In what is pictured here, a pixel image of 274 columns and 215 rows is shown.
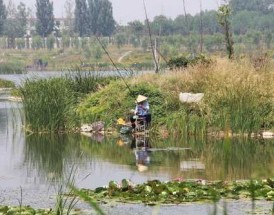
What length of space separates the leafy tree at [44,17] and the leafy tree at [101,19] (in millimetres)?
6093

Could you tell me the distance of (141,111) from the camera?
2203 centimetres

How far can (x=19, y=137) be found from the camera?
894 inches

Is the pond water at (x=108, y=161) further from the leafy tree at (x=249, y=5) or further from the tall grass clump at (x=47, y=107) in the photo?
the leafy tree at (x=249, y=5)

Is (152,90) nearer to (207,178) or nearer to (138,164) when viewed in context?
(138,164)

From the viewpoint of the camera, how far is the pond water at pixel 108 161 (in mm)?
14344

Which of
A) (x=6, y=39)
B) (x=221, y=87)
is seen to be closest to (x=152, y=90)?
(x=221, y=87)

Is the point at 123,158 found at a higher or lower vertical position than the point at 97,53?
higher

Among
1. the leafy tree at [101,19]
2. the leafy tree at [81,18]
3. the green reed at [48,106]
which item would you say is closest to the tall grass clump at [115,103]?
the green reed at [48,106]

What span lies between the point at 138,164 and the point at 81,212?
5764 millimetres

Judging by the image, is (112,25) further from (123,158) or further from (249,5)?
(123,158)

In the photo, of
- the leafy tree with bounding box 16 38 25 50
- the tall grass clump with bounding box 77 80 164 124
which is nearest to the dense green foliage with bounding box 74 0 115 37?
the leafy tree with bounding box 16 38 25 50

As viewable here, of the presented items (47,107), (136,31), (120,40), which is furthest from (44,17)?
(47,107)

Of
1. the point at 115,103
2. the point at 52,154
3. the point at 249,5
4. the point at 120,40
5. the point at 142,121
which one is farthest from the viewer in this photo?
the point at 249,5

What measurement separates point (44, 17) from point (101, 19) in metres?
9.39
